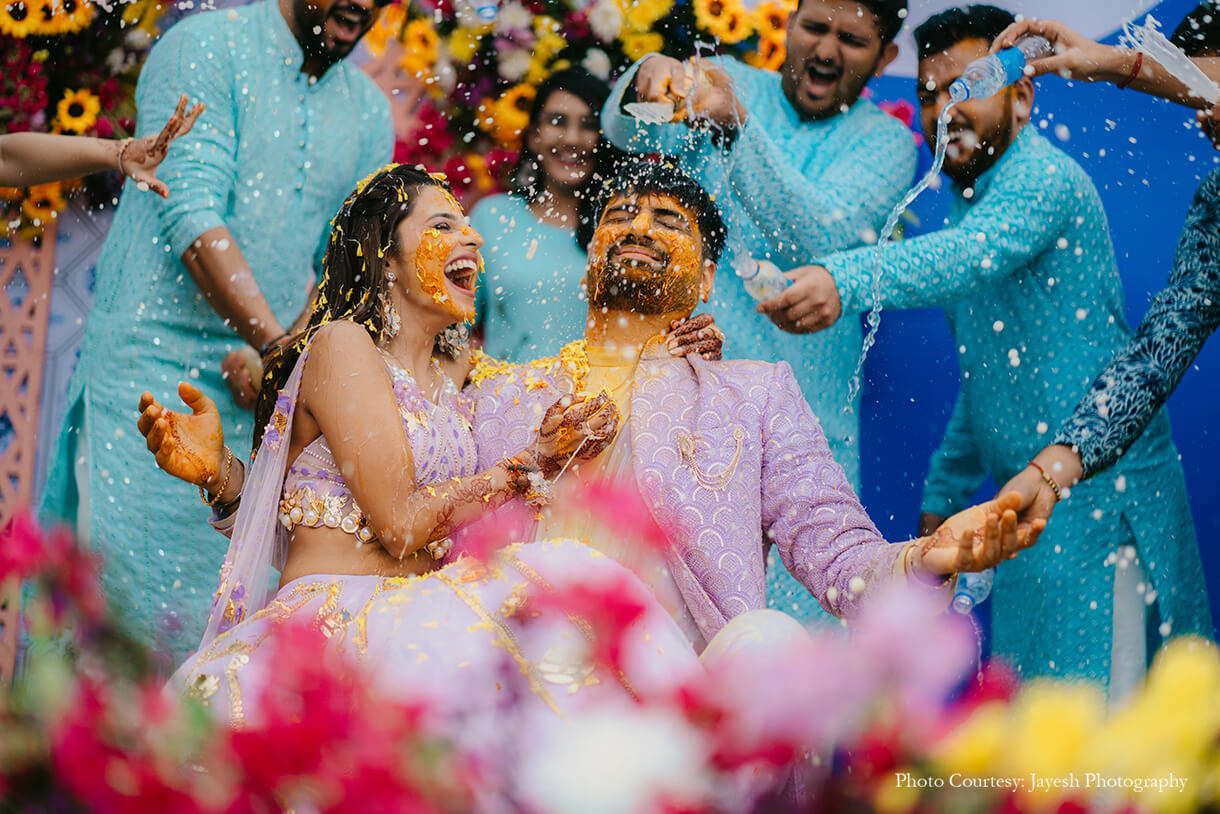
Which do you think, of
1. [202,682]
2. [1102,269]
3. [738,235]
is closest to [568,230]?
[738,235]

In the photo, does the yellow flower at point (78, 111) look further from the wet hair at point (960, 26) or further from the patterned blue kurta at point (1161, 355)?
the patterned blue kurta at point (1161, 355)

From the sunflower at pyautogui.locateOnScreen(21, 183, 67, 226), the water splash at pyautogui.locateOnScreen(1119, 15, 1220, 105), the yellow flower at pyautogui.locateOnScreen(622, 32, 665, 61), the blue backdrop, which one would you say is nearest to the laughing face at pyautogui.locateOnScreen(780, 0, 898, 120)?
the blue backdrop

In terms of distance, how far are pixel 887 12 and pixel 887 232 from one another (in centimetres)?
70

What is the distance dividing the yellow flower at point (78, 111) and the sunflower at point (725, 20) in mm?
1918

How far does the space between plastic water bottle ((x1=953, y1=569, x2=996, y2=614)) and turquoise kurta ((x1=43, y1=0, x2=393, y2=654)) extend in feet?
6.83

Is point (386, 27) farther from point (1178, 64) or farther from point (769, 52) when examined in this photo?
point (1178, 64)

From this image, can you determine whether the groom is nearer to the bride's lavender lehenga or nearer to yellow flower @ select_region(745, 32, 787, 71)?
the bride's lavender lehenga

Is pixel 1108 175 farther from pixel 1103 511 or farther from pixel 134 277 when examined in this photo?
pixel 134 277

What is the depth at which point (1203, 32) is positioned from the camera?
9.76ft

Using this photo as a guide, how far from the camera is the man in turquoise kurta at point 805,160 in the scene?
3309 mm

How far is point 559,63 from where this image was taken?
12.0 feet

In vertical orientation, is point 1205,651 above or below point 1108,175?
above

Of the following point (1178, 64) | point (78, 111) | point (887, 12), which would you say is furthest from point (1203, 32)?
point (78, 111)

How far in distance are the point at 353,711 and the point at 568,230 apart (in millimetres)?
2612
